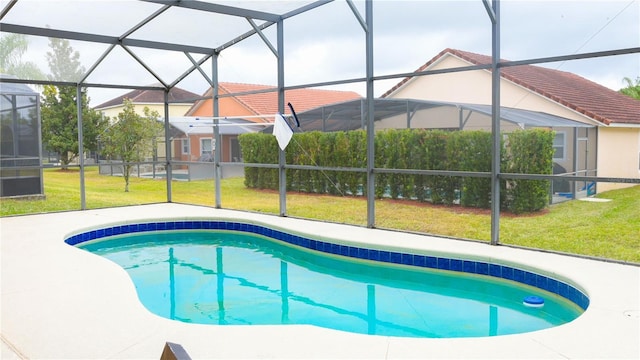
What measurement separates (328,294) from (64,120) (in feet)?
40.2

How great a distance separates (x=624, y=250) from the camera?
792 cm

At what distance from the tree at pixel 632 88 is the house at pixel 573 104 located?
1.68ft

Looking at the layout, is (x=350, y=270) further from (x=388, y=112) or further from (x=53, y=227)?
(x=388, y=112)

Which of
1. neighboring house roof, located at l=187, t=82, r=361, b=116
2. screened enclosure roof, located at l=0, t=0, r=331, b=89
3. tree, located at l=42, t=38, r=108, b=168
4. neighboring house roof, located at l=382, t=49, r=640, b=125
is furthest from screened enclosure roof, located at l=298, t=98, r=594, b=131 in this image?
tree, located at l=42, t=38, r=108, b=168

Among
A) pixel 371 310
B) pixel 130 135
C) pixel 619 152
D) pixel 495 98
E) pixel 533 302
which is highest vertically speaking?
pixel 495 98

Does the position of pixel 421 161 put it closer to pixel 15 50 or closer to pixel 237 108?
pixel 237 108

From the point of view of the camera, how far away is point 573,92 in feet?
32.2

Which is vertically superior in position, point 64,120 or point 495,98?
point 64,120

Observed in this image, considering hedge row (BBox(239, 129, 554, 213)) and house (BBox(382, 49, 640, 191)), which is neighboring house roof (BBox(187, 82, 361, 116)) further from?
house (BBox(382, 49, 640, 191))

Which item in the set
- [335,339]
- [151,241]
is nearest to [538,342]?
[335,339]

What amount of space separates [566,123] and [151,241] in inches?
296

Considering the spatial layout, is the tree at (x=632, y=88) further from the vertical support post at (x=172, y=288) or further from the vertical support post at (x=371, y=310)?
the vertical support post at (x=172, y=288)

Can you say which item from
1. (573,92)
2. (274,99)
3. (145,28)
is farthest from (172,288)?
(274,99)

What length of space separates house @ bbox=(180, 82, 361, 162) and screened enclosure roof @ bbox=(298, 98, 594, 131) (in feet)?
2.53
